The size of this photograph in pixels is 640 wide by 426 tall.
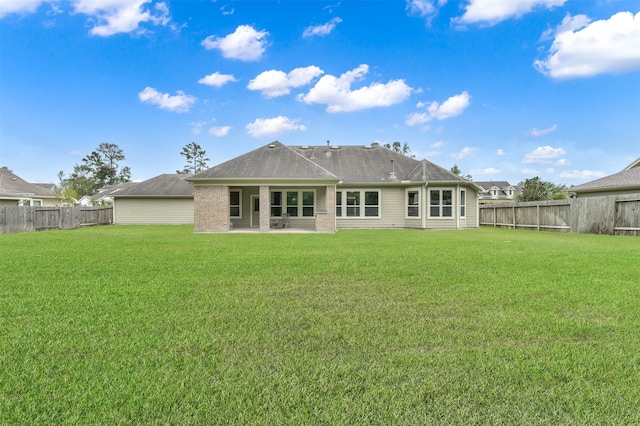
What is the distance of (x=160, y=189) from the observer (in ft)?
91.4

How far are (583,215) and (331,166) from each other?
535 inches

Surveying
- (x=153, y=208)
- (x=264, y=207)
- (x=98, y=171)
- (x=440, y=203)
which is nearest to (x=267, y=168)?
(x=264, y=207)

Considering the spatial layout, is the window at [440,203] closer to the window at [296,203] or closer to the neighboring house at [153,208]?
the window at [296,203]

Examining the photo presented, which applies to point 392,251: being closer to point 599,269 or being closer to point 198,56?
point 599,269

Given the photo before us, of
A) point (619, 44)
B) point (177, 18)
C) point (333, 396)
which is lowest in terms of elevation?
point (333, 396)

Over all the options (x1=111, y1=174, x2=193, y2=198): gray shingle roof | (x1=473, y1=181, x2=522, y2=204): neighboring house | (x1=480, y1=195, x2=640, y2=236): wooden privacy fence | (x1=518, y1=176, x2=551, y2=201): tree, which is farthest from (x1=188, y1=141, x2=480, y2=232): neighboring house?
(x1=473, y1=181, x2=522, y2=204): neighboring house

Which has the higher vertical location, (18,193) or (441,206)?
(18,193)

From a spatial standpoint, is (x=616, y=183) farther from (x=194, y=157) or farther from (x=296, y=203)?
(x=194, y=157)

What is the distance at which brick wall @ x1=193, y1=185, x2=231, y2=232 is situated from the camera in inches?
719

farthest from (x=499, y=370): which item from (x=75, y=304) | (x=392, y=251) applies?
(x=392, y=251)

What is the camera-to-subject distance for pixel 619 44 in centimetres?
1791

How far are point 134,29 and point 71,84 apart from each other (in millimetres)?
9222

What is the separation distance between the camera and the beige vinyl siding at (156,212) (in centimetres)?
2758

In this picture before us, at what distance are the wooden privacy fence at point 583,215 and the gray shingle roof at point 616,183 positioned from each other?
175 inches
